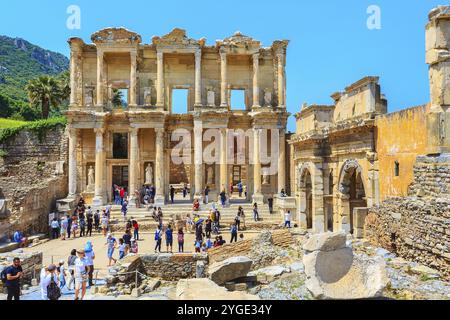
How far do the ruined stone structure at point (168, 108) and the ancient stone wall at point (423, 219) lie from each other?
48.6 ft

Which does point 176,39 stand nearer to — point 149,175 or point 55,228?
point 149,175

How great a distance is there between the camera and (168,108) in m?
28.9

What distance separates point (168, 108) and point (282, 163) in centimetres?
870

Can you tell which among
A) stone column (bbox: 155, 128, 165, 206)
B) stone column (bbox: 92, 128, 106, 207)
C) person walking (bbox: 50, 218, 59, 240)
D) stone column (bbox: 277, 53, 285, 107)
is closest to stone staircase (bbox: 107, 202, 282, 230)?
stone column (bbox: 155, 128, 165, 206)

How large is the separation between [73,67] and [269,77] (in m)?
13.4

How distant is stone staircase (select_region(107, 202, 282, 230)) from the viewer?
23.0 metres

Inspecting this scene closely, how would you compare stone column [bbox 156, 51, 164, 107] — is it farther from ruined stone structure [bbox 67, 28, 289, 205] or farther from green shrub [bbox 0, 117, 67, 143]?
green shrub [bbox 0, 117, 67, 143]

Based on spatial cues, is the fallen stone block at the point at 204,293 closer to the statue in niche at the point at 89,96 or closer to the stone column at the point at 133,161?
the stone column at the point at 133,161

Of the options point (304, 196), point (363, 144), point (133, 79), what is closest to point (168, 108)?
point (133, 79)

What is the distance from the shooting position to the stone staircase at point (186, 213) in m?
23.0

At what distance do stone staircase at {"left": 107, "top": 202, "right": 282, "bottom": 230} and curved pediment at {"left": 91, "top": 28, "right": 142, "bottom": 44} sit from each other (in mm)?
10849

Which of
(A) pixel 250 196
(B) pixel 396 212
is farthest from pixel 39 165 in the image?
(B) pixel 396 212

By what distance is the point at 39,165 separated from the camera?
30156 mm
